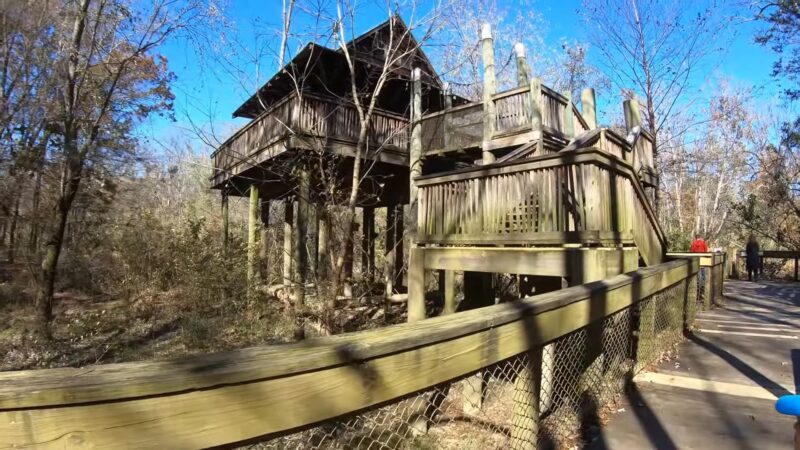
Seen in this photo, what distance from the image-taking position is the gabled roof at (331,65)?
1158cm

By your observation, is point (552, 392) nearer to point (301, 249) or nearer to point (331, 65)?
point (301, 249)

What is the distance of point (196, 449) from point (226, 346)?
33.3 feet

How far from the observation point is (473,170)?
6.61 meters

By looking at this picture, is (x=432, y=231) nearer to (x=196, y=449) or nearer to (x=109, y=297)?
(x=196, y=449)

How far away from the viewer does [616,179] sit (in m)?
5.77

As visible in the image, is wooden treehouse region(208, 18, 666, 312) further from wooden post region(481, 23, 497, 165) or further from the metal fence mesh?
the metal fence mesh

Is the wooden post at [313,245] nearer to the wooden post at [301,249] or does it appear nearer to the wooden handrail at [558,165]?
the wooden post at [301,249]

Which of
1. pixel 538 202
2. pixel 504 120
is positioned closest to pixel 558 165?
Answer: pixel 538 202

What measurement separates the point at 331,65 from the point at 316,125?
10.7 feet

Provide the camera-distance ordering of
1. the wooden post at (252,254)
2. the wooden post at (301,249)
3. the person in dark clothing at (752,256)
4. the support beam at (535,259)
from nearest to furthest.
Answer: the support beam at (535,259)
the wooden post at (301,249)
the wooden post at (252,254)
the person in dark clothing at (752,256)

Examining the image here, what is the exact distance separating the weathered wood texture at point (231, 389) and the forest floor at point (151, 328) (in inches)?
307

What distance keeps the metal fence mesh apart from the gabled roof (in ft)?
26.3

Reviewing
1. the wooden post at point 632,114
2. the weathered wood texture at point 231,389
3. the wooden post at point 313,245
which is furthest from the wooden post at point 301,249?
the weathered wood texture at point 231,389

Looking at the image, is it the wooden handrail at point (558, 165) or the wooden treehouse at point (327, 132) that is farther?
the wooden treehouse at point (327, 132)
